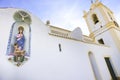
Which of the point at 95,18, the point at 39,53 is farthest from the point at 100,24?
the point at 39,53

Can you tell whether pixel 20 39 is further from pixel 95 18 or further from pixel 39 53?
pixel 95 18

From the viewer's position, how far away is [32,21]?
7.59 meters

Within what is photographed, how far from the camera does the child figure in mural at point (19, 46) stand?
235 inches

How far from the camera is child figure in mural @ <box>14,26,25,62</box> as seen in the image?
5.97 m

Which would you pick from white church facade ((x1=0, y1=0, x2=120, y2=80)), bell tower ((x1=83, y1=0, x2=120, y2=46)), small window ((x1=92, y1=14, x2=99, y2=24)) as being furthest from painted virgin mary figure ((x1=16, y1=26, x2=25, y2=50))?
small window ((x1=92, y1=14, x2=99, y2=24))

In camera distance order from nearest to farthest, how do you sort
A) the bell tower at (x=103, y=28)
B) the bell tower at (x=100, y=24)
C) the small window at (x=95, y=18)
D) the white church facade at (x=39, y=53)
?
the white church facade at (x=39, y=53)
the bell tower at (x=103, y=28)
the bell tower at (x=100, y=24)
the small window at (x=95, y=18)

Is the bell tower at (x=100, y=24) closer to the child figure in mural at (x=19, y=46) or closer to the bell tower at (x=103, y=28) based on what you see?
the bell tower at (x=103, y=28)

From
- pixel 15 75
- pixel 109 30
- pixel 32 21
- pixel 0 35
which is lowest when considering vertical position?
pixel 15 75

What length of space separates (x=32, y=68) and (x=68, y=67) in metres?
2.60

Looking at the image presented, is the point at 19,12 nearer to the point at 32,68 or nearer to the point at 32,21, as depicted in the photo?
the point at 32,21

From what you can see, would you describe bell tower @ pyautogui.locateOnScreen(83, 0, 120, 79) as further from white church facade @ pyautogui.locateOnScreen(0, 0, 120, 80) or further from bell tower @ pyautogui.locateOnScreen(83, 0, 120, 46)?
white church facade @ pyautogui.locateOnScreen(0, 0, 120, 80)

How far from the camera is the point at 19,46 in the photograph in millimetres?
6309

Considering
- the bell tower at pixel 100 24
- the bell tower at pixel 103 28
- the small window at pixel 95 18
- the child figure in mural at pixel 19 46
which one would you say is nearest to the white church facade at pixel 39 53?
the child figure in mural at pixel 19 46

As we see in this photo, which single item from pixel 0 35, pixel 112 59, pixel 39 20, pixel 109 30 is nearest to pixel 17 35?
pixel 0 35
